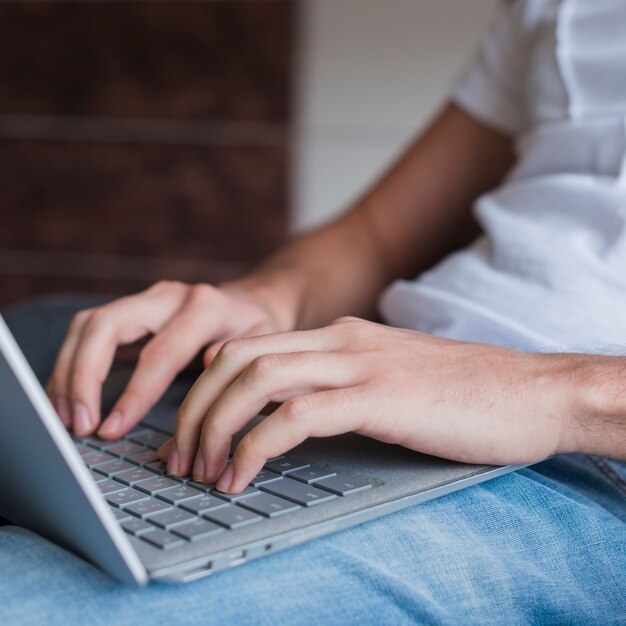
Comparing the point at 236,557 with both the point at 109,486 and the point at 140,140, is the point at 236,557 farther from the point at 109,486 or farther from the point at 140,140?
the point at 140,140

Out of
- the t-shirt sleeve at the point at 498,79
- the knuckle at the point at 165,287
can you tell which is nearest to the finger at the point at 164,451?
the knuckle at the point at 165,287

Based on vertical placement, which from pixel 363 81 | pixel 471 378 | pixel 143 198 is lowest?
pixel 143 198

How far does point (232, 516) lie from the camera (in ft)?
1.68

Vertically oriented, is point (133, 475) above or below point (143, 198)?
above

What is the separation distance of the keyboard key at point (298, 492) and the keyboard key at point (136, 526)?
80 mm

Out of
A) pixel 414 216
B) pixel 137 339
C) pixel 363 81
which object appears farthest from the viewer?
pixel 363 81

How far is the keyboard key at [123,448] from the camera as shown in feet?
2.20

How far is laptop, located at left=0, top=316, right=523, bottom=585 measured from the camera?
44cm

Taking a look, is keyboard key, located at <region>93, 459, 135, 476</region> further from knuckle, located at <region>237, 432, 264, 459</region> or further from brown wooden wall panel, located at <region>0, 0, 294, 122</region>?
brown wooden wall panel, located at <region>0, 0, 294, 122</region>

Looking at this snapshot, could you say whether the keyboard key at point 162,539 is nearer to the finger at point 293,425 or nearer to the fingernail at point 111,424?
the finger at point 293,425

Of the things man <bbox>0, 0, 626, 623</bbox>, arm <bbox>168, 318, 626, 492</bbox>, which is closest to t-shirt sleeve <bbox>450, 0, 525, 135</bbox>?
man <bbox>0, 0, 626, 623</bbox>

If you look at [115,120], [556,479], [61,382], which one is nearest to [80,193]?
[115,120]

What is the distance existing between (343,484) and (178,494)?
99 millimetres

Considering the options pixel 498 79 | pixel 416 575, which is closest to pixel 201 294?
pixel 416 575
